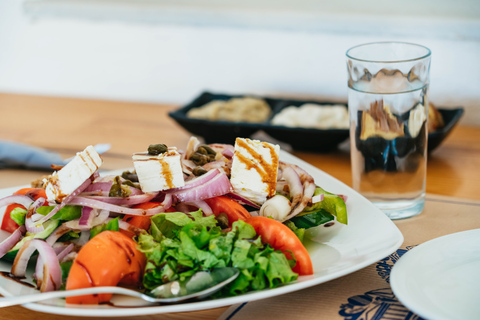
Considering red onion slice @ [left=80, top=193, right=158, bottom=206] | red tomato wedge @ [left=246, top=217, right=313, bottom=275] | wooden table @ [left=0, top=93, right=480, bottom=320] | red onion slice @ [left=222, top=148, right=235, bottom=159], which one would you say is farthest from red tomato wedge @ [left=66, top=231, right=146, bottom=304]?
wooden table @ [left=0, top=93, right=480, bottom=320]

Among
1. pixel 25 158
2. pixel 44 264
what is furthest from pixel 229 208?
pixel 25 158

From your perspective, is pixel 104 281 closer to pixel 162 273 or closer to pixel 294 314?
pixel 162 273

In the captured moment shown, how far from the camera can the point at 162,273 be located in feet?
3.14

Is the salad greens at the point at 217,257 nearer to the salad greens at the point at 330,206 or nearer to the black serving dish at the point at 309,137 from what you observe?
the salad greens at the point at 330,206

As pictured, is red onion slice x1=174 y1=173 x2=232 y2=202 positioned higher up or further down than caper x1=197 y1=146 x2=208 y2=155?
further down

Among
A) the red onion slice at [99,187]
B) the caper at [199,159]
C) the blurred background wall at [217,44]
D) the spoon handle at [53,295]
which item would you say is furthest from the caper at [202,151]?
the blurred background wall at [217,44]

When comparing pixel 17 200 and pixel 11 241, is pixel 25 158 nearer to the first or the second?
pixel 17 200

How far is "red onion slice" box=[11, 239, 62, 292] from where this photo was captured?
3.24 ft

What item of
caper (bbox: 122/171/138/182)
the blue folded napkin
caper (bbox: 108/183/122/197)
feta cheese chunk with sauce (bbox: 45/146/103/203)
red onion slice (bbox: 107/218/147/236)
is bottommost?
the blue folded napkin

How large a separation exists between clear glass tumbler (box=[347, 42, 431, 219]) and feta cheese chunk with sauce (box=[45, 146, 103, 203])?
2.20ft

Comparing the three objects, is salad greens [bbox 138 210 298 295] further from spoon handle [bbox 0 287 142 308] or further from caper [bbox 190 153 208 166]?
caper [bbox 190 153 208 166]

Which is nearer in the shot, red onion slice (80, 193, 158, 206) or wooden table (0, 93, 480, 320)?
red onion slice (80, 193, 158, 206)

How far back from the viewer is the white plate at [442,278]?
0.86 m

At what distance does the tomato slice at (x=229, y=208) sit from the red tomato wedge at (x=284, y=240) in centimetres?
6
